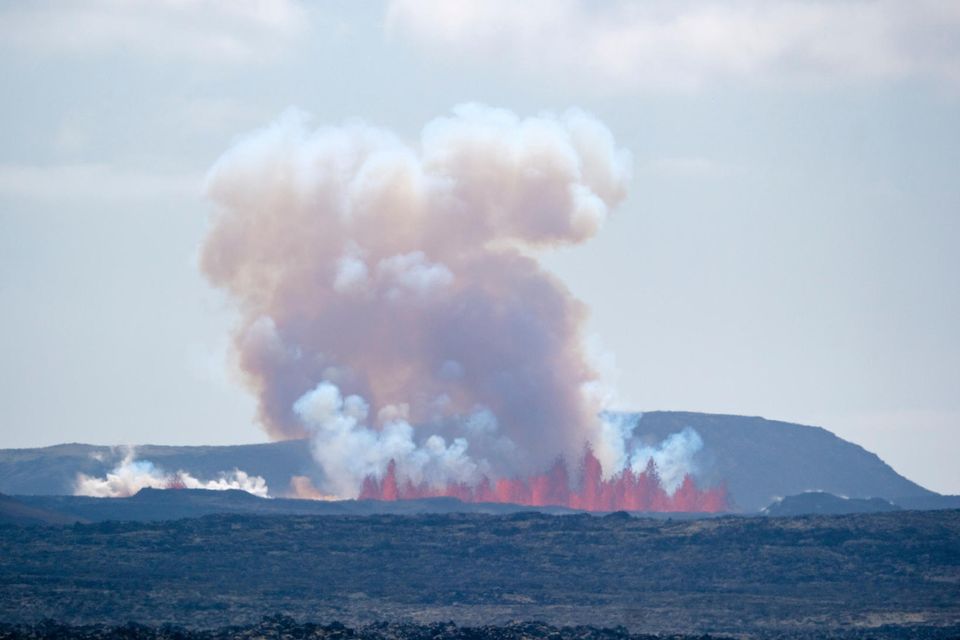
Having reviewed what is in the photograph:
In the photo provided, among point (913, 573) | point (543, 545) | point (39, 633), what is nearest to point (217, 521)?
point (543, 545)

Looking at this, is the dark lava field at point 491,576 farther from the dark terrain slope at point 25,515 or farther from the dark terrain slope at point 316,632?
the dark terrain slope at point 25,515

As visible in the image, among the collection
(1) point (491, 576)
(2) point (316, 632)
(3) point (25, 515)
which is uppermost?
(3) point (25, 515)

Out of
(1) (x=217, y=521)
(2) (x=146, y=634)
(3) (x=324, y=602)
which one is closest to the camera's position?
(2) (x=146, y=634)

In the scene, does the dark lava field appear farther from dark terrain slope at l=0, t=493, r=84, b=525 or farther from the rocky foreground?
dark terrain slope at l=0, t=493, r=84, b=525

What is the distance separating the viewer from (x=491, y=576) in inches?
5763

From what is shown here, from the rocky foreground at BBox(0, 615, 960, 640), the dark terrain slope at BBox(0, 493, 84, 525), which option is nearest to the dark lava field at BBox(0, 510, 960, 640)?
the rocky foreground at BBox(0, 615, 960, 640)

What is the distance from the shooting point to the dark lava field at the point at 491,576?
12275cm

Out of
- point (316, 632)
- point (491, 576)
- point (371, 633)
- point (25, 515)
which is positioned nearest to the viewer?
point (316, 632)

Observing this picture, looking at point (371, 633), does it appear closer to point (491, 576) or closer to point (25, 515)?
point (491, 576)

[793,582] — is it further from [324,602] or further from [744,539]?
[324,602]

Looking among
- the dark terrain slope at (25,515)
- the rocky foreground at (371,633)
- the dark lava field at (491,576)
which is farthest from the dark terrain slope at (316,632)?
the dark terrain slope at (25,515)

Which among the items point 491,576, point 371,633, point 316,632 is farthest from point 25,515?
point 316,632

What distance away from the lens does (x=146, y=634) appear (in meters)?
100

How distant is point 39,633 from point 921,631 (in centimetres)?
4937
